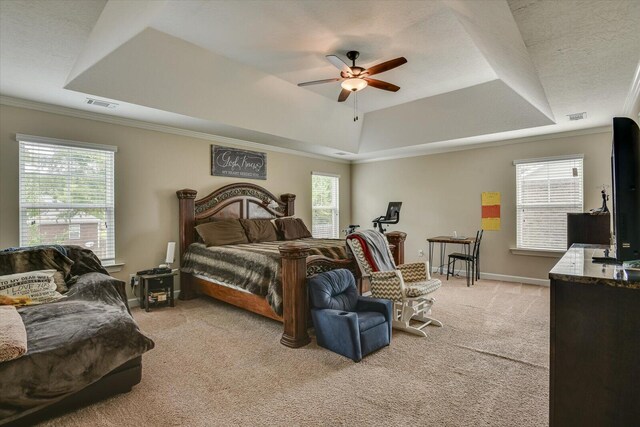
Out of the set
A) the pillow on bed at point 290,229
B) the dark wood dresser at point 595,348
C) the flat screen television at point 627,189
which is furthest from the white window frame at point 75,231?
the flat screen television at point 627,189

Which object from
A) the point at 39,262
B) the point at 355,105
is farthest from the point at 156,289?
the point at 355,105

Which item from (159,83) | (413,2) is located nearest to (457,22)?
(413,2)

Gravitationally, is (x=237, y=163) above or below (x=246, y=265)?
above

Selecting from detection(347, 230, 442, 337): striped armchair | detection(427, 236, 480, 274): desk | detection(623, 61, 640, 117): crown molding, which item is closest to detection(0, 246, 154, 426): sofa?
detection(347, 230, 442, 337): striped armchair

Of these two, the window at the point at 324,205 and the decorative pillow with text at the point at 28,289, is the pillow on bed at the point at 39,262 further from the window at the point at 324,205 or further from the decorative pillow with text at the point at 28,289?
the window at the point at 324,205

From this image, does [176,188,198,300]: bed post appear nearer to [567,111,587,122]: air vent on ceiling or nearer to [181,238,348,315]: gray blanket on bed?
[181,238,348,315]: gray blanket on bed

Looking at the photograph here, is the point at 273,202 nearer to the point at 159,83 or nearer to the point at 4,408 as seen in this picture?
the point at 159,83

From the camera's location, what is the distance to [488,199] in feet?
19.5

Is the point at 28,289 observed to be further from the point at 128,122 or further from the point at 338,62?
the point at 338,62

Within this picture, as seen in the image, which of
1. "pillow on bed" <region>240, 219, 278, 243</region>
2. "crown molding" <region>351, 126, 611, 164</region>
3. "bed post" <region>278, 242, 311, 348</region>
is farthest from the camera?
"pillow on bed" <region>240, 219, 278, 243</region>

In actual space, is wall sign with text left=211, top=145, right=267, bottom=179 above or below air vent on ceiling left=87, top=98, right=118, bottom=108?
below

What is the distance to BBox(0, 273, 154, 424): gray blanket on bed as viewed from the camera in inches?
72.0

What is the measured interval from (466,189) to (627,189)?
4.78m

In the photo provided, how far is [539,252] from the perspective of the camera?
5.41m
